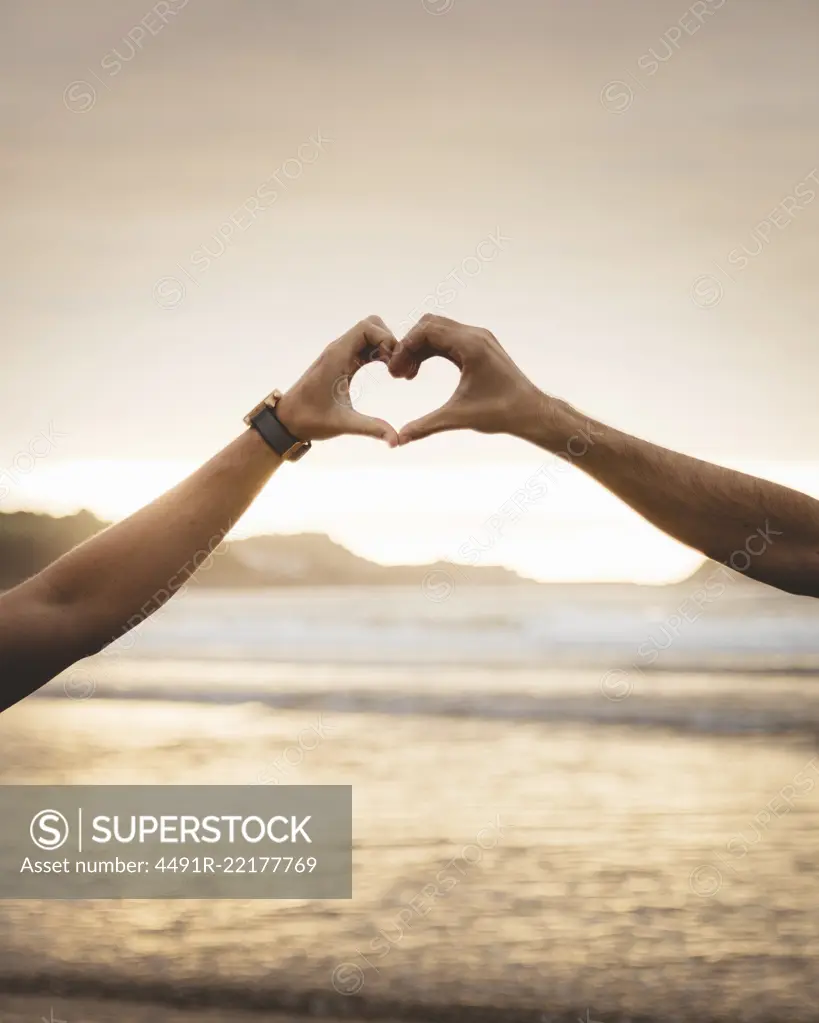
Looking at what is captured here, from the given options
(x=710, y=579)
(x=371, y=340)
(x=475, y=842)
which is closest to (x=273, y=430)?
(x=371, y=340)

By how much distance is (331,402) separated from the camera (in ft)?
5.16

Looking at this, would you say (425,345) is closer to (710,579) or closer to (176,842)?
(176,842)

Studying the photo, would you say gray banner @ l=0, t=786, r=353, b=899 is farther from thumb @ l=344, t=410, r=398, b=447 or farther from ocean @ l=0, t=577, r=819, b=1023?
thumb @ l=344, t=410, r=398, b=447

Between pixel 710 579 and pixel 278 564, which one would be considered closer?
pixel 710 579

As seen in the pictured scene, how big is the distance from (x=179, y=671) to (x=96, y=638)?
1589 cm

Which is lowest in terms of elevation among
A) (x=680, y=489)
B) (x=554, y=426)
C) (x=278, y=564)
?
(x=680, y=489)

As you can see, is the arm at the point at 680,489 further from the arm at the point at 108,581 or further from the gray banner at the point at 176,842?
the gray banner at the point at 176,842

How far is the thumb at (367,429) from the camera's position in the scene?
1.55m

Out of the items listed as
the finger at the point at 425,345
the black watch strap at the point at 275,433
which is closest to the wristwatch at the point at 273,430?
the black watch strap at the point at 275,433

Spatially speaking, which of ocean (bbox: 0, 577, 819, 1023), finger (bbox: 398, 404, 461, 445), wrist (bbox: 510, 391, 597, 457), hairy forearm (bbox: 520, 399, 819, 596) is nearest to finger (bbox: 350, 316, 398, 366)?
finger (bbox: 398, 404, 461, 445)

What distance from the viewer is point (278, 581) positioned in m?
41.7

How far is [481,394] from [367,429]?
0.57ft

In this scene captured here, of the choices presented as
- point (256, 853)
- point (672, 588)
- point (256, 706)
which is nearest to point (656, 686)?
point (256, 706)

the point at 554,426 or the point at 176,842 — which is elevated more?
the point at 176,842
